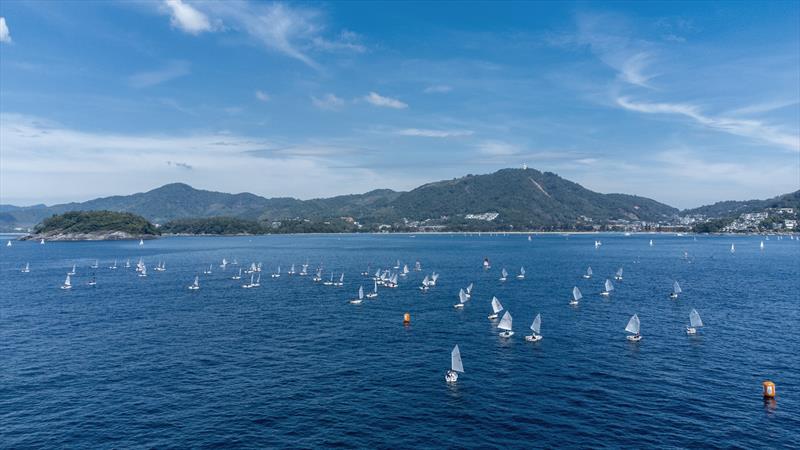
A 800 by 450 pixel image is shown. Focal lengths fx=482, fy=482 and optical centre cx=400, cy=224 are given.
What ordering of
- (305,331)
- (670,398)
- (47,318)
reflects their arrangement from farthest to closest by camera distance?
(47,318)
(305,331)
(670,398)

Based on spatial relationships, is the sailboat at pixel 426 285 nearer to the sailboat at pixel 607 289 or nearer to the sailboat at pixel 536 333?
the sailboat at pixel 607 289

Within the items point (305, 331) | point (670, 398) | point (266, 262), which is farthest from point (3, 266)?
point (670, 398)

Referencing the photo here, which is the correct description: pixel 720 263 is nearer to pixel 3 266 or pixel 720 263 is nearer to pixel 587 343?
pixel 587 343

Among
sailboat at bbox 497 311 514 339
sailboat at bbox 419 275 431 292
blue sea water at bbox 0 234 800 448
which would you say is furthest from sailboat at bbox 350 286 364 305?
sailboat at bbox 497 311 514 339

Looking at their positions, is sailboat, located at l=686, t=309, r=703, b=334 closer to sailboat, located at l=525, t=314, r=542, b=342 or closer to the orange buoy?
sailboat, located at l=525, t=314, r=542, b=342

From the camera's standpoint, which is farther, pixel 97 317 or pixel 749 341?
pixel 97 317

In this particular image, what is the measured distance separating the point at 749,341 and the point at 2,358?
98014mm

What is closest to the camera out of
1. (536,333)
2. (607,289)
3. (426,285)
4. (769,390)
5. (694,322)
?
(769,390)

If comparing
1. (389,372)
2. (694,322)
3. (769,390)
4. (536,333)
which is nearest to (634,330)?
(694,322)

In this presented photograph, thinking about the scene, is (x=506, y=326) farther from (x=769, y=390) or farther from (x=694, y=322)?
(x=769, y=390)

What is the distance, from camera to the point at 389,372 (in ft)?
179

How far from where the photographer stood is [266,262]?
18750 cm

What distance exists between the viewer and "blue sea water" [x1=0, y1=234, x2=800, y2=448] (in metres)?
40.2

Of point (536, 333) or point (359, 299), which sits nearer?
point (536, 333)
